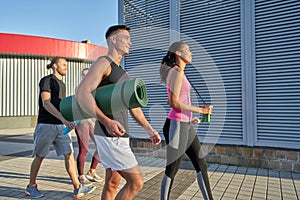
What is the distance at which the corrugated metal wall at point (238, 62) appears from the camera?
396 centimetres

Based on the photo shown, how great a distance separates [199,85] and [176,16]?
1.48m

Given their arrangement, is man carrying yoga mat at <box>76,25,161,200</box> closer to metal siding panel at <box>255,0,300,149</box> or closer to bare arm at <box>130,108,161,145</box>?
bare arm at <box>130,108,161,145</box>

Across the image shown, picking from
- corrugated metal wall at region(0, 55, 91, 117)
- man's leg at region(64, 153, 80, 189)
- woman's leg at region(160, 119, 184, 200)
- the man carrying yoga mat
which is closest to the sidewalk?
man's leg at region(64, 153, 80, 189)

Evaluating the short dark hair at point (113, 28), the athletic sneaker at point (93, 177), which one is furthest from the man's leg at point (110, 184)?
the athletic sneaker at point (93, 177)

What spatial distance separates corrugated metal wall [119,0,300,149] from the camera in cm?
396

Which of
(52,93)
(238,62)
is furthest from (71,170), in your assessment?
(238,62)

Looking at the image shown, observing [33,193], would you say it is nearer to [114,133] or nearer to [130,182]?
[130,182]

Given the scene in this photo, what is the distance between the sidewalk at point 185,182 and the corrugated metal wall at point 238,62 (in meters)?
0.61

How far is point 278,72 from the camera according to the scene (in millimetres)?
4035

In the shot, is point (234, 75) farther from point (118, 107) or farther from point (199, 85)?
point (118, 107)

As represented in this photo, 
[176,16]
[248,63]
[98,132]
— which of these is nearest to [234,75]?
[248,63]

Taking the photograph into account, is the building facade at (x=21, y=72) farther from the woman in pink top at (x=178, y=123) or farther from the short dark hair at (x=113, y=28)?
the short dark hair at (x=113, y=28)

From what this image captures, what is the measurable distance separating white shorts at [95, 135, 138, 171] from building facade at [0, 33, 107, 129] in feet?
38.1

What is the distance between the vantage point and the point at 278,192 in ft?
10.2
